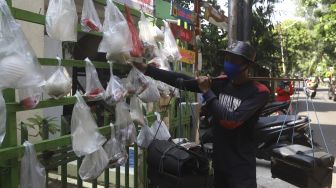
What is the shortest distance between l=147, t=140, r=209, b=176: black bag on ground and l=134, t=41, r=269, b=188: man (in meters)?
0.21

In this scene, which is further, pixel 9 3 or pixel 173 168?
pixel 173 168

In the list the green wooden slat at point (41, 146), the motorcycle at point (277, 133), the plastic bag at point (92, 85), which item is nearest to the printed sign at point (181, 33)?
the plastic bag at point (92, 85)

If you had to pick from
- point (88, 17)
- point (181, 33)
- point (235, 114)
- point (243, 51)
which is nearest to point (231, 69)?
point (243, 51)

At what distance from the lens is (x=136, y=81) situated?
3340 mm

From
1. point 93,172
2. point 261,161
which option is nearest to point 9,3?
point 93,172

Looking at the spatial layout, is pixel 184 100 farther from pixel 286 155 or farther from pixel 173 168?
pixel 173 168

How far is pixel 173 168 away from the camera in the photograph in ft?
9.39

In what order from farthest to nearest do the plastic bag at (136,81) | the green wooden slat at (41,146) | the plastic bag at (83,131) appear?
the plastic bag at (136,81) < the plastic bag at (83,131) < the green wooden slat at (41,146)

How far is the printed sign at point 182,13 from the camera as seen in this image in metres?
4.52

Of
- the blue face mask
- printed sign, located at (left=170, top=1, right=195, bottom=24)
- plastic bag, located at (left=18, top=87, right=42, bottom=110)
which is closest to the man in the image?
the blue face mask

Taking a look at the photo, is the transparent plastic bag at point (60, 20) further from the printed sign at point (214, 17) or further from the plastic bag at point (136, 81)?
the printed sign at point (214, 17)

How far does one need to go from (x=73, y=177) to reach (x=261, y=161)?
150 inches

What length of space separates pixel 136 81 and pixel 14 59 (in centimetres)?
130

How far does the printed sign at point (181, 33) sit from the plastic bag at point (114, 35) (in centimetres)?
140
